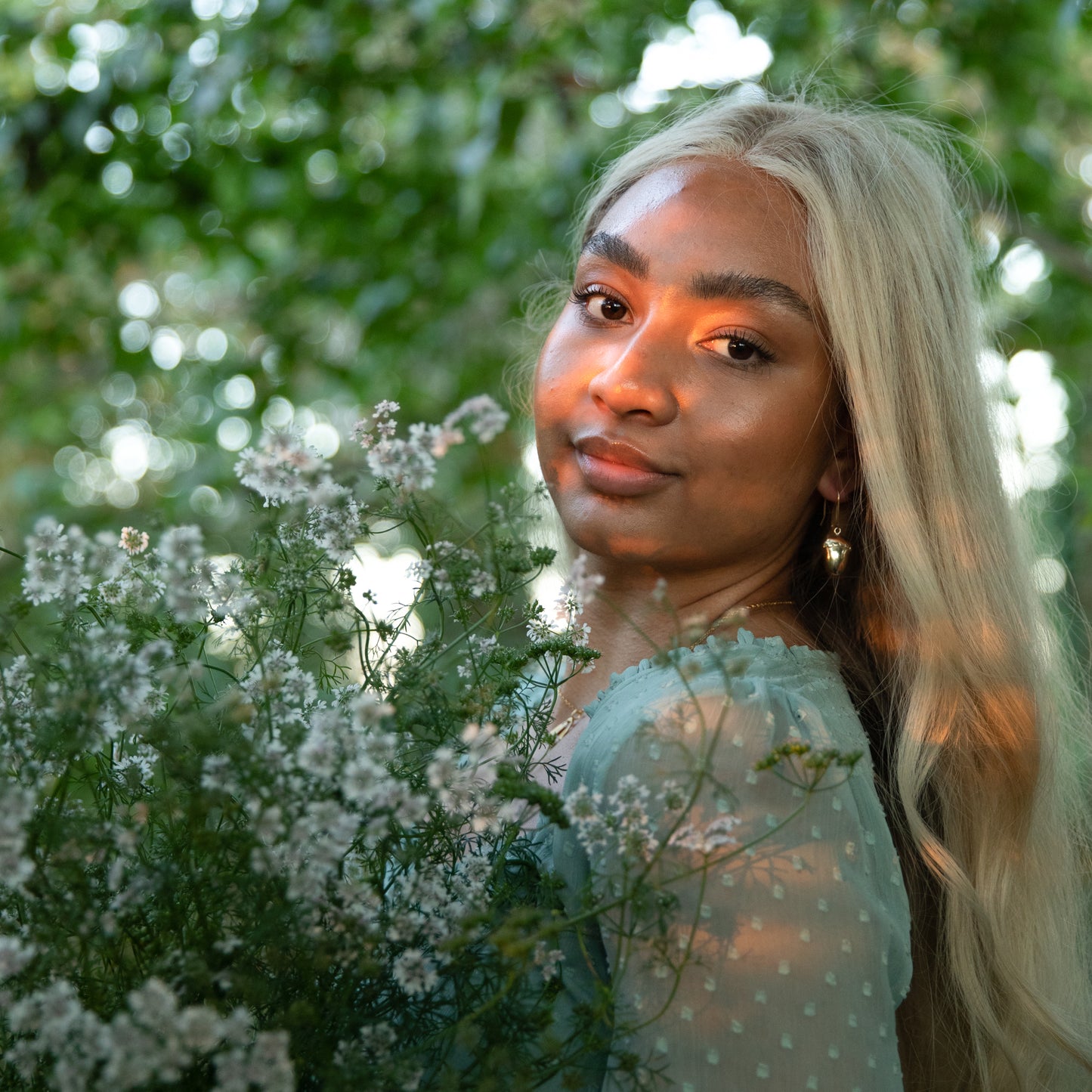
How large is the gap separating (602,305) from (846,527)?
1.55 feet

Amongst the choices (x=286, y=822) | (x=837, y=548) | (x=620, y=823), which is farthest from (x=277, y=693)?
(x=837, y=548)

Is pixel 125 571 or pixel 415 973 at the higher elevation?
pixel 125 571

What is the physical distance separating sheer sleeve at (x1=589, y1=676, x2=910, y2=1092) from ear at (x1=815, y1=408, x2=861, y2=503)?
484 mm

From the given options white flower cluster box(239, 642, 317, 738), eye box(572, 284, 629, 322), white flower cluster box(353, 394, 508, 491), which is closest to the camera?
white flower cluster box(239, 642, 317, 738)

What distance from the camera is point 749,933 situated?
44.7 inches

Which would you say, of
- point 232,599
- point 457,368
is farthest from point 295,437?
point 457,368

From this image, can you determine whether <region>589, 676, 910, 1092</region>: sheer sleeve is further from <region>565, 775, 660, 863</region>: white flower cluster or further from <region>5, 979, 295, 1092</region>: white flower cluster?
<region>5, 979, 295, 1092</region>: white flower cluster

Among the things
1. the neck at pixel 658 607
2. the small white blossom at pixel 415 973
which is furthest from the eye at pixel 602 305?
the small white blossom at pixel 415 973

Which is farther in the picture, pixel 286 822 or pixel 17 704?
pixel 17 704

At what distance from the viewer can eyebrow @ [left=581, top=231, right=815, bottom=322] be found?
4.75 feet

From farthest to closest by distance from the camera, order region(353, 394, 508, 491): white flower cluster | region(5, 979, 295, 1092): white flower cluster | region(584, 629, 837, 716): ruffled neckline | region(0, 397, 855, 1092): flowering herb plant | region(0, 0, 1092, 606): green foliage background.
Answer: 1. region(0, 0, 1092, 606): green foliage background
2. region(584, 629, 837, 716): ruffled neckline
3. region(353, 394, 508, 491): white flower cluster
4. region(0, 397, 855, 1092): flowering herb plant
5. region(5, 979, 295, 1092): white flower cluster

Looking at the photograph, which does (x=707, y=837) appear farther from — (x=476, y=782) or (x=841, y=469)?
(x=841, y=469)

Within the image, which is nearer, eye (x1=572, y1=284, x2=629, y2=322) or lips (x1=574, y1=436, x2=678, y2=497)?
lips (x1=574, y1=436, x2=678, y2=497)

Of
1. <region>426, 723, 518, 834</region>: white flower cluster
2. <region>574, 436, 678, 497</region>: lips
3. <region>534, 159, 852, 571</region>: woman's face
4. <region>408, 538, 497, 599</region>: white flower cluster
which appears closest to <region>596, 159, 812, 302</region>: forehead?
<region>534, 159, 852, 571</region>: woman's face
